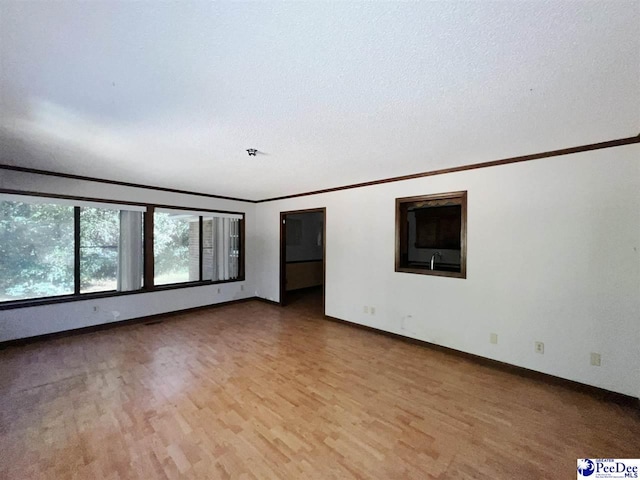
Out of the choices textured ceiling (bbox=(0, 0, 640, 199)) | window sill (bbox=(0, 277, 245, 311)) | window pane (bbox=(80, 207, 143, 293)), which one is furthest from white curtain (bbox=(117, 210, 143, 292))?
textured ceiling (bbox=(0, 0, 640, 199))

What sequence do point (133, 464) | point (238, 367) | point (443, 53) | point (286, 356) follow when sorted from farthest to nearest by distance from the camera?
point (286, 356), point (238, 367), point (133, 464), point (443, 53)

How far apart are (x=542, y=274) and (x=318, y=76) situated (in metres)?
2.97

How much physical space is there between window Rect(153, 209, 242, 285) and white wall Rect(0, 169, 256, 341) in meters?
0.22

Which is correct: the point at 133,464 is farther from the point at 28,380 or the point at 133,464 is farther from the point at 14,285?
the point at 14,285

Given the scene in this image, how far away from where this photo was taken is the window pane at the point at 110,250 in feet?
13.2

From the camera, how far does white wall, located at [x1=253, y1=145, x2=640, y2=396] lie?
233cm

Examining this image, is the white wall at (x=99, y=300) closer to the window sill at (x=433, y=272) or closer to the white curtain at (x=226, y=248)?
the white curtain at (x=226, y=248)

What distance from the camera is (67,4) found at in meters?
1.01

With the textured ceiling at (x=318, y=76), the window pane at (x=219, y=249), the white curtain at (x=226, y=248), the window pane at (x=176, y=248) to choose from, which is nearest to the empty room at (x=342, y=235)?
the textured ceiling at (x=318, y=76)

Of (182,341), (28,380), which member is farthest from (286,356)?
(28,380)

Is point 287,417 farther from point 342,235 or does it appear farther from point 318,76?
point 342,235

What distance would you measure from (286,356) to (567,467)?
254 centimetres

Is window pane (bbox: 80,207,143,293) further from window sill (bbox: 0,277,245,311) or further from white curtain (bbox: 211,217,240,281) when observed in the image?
white curtain (bbox: 211,217,240,281)

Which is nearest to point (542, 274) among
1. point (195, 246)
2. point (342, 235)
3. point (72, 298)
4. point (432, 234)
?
point (432, 234)
